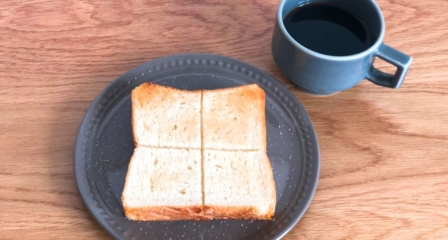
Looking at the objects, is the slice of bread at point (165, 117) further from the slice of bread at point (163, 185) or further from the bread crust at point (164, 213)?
the bread crust at point (164, 213)

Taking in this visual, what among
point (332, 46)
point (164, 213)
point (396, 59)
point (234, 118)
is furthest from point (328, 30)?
point (164, 213)

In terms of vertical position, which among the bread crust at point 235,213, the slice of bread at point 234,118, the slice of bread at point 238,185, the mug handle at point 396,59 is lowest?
the bread crust at point 235,213

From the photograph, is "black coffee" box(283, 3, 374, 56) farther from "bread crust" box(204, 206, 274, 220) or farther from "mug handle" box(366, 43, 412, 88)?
"bread crust" box(204, 206, 274, 220)

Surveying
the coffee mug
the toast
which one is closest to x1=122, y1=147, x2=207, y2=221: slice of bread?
the toast

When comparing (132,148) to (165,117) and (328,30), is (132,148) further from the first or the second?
(328,30)

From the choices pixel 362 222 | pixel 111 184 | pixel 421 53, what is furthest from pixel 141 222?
pixel 421 53

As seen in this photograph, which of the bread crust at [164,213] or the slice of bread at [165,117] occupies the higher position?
the slice of bread at [165,117]

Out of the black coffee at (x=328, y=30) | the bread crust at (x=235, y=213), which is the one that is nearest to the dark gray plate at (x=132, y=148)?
the bread crust at (x=235, y=213)
